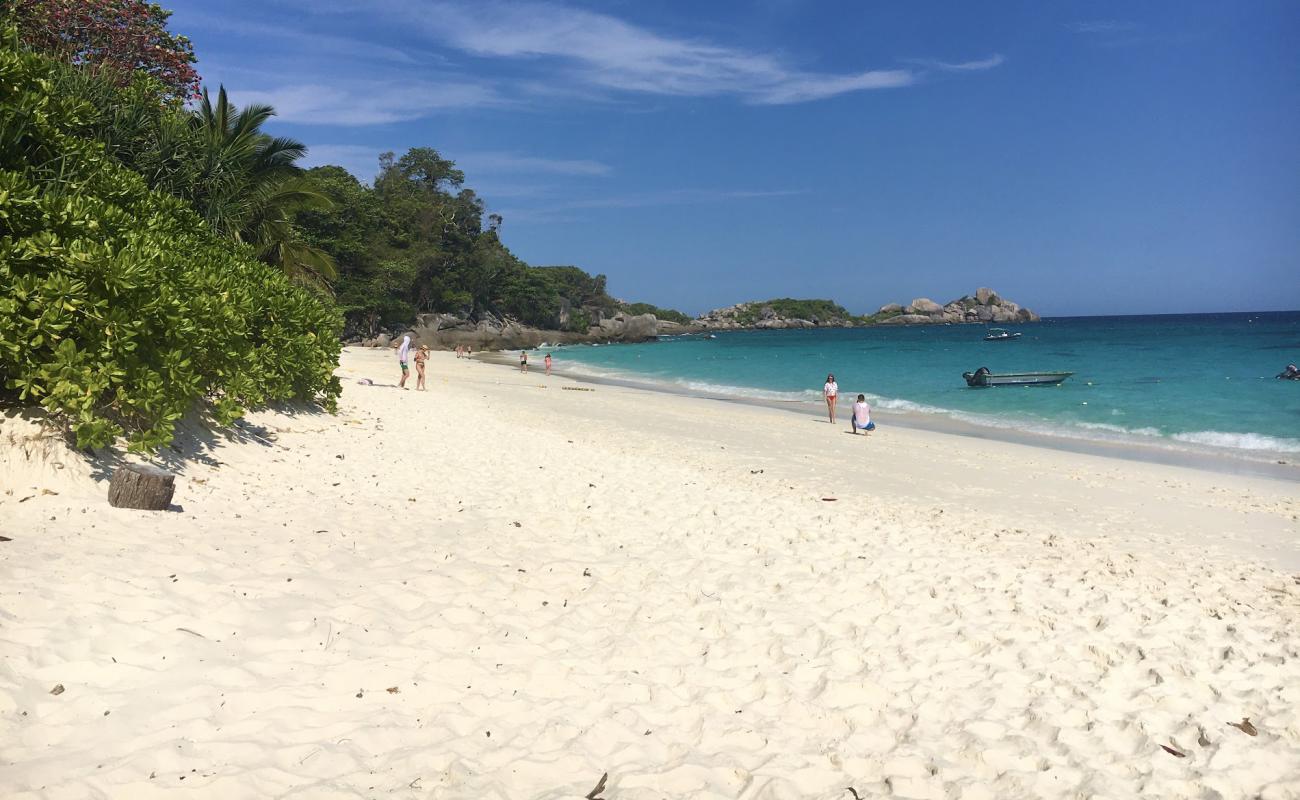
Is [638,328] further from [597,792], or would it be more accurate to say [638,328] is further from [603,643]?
[597,792]

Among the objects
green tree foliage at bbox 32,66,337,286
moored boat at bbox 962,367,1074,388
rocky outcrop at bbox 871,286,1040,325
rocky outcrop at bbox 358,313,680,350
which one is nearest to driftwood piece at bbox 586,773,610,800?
green tree foliage at bbox 32,66,337,286

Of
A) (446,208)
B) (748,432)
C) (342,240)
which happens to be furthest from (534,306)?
(748,432)

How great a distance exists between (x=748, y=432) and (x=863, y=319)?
18485 cm

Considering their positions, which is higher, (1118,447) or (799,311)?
(799,311)

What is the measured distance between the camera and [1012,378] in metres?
34.8

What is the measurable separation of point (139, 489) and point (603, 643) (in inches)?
161

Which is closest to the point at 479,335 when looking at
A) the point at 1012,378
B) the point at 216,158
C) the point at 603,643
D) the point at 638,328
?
the point at 638,328

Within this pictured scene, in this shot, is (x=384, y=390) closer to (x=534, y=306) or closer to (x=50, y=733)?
(x=50, y=733)

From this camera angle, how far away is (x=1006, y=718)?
4445 mm

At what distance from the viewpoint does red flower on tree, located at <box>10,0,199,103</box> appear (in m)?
17.5

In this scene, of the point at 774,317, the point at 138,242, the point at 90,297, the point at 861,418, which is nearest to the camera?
the point at 90,297

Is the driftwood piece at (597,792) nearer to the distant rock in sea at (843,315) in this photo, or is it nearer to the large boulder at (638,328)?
the large boulder at (638,328)

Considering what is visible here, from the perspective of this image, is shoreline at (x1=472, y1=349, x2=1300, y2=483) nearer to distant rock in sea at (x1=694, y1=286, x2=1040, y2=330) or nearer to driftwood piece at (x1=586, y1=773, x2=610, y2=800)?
driftwood piece at (x1=586, y1=773, x2=610, y2=800)

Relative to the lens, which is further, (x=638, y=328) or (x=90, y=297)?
(x=638, y=328)
